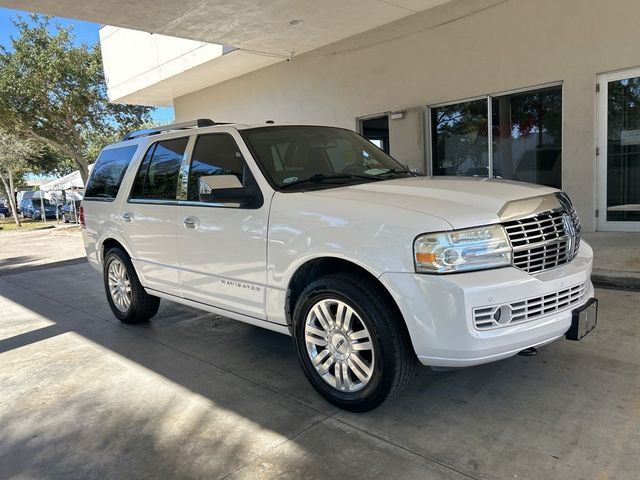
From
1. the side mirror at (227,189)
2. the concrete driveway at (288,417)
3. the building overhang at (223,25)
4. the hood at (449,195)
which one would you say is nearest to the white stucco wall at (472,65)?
the building overhang at (223,25)

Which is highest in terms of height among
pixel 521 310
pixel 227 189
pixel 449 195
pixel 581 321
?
pixel 227 189

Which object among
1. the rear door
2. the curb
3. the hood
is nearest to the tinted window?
the rear door

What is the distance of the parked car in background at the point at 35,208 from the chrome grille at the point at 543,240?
33157 mm

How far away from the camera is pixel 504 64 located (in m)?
8.57

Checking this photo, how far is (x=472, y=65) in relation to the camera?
354 inches

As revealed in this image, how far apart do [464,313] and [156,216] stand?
10.2 feet

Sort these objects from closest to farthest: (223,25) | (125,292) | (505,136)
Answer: (125,292)
(505,136)
(223,25)

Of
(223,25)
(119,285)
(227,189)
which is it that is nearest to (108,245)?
(119,285)

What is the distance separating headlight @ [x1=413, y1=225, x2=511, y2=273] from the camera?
2.75 m

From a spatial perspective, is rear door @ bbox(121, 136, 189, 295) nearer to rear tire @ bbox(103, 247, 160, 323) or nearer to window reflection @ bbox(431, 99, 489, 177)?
rear tire @ bbox(103, 247, 160, 323)

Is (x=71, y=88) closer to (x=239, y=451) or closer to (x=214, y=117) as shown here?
(x=214, y=117)

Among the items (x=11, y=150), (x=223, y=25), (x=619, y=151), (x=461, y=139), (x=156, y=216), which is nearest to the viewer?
(x=156, y=216)

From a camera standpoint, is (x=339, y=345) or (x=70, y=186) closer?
(x=339, y=345)

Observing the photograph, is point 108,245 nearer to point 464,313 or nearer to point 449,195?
point 449,195
